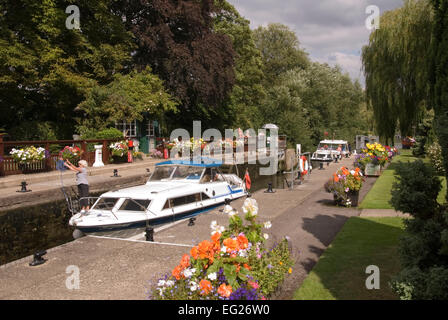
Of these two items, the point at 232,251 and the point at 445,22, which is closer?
the point at 232,251

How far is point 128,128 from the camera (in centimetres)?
3256

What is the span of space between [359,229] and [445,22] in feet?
18.3

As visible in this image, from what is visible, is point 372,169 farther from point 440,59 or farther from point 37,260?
point 37,260

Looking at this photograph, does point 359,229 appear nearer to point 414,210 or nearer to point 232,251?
point 414,210

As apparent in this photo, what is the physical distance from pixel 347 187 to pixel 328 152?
23448 millimetres

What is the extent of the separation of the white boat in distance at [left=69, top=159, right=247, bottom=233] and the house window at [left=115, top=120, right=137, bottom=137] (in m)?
16.3

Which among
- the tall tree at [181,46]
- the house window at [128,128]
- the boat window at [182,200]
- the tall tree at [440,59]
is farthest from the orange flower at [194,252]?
the tall tree at [181,46]

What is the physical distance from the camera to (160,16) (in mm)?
32281

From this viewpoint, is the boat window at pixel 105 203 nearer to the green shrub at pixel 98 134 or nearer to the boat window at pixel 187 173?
the boat window at pixel 187 173

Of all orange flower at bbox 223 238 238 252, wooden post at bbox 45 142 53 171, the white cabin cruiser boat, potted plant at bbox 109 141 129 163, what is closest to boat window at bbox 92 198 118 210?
orange flower at bbox 223 238 238 252

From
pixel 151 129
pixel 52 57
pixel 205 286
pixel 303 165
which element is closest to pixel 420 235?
pixel 205 286

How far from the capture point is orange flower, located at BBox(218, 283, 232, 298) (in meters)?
4.75

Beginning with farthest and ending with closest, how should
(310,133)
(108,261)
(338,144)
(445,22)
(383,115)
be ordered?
(310,133) → (338,144) → (383,115) → (108,261) → (445,22)
